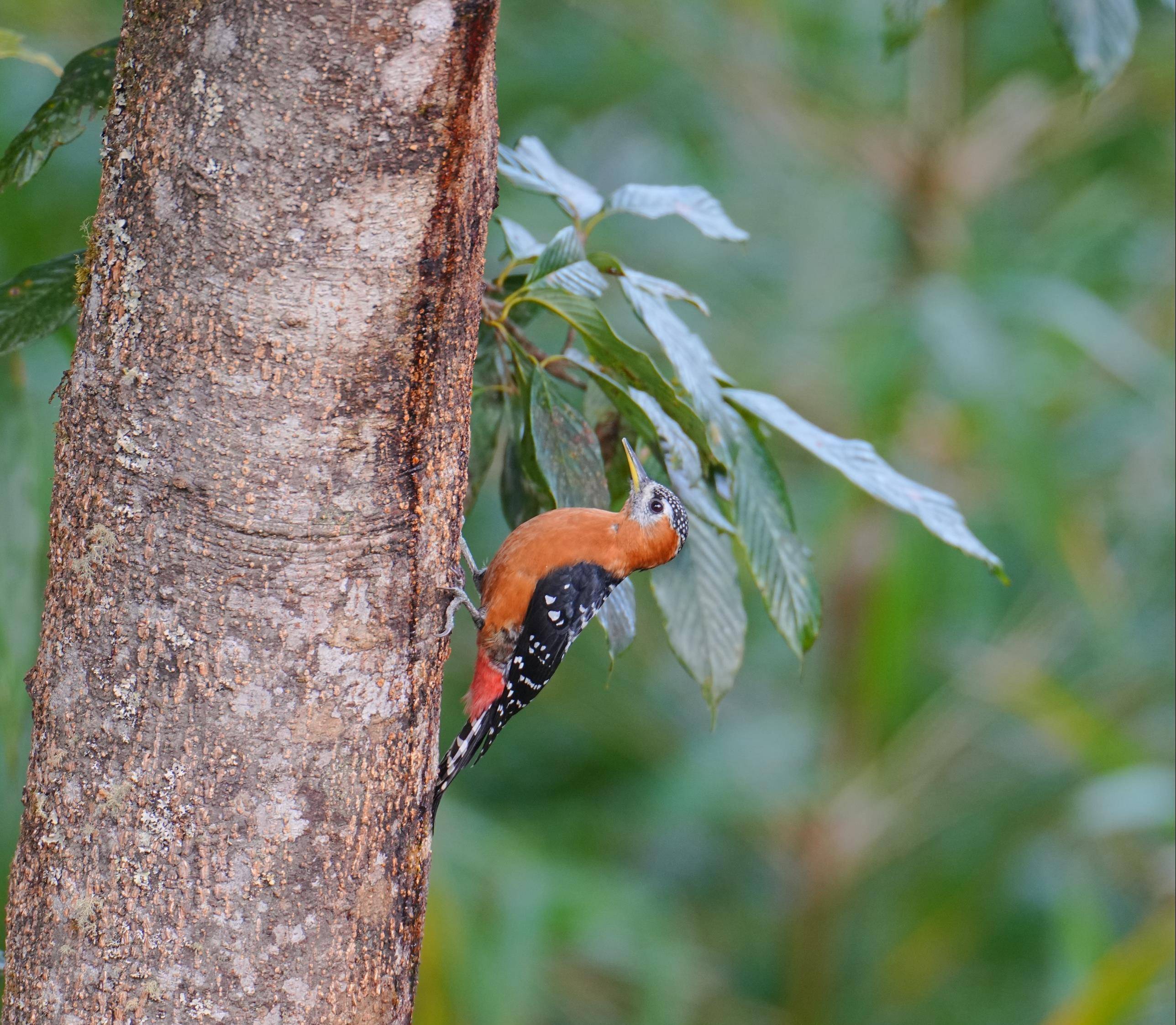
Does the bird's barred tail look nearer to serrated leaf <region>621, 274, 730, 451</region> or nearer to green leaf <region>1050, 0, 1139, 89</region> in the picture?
serrated leaf <region>621, 274, 730, 451</region>

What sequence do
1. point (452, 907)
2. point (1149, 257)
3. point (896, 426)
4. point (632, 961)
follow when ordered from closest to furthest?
1. point (452, 907)
2. point (896, 426)
3. point (632, 961)
4. point (1149, 257)

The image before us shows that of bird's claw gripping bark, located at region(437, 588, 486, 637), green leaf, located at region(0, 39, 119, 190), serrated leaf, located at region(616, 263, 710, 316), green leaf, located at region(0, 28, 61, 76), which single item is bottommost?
bird's claw gripping bark, located at region(437, 588, 486, 637)

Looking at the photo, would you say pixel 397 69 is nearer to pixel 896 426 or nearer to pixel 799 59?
pixel 896 426

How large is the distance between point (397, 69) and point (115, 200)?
350 mm

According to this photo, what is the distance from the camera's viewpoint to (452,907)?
3.14m

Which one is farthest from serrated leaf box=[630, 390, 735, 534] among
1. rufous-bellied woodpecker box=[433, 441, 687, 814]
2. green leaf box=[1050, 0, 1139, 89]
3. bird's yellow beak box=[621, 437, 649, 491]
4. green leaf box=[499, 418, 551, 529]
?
green leaf box=[1050, 0, 1139, 89]

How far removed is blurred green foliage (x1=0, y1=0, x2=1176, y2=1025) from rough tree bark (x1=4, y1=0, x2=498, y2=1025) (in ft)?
4.56

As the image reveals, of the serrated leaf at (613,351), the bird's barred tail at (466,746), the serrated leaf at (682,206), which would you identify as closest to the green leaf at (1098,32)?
the serrated leaf at (682,206)

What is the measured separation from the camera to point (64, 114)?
5.01 feet

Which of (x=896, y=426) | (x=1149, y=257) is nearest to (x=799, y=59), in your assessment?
(x=896, y=426)

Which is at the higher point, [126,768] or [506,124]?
[506,124]

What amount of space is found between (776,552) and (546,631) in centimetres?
79

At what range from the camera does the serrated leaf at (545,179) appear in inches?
67.4

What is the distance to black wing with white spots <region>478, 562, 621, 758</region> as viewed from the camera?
238 centimetres
